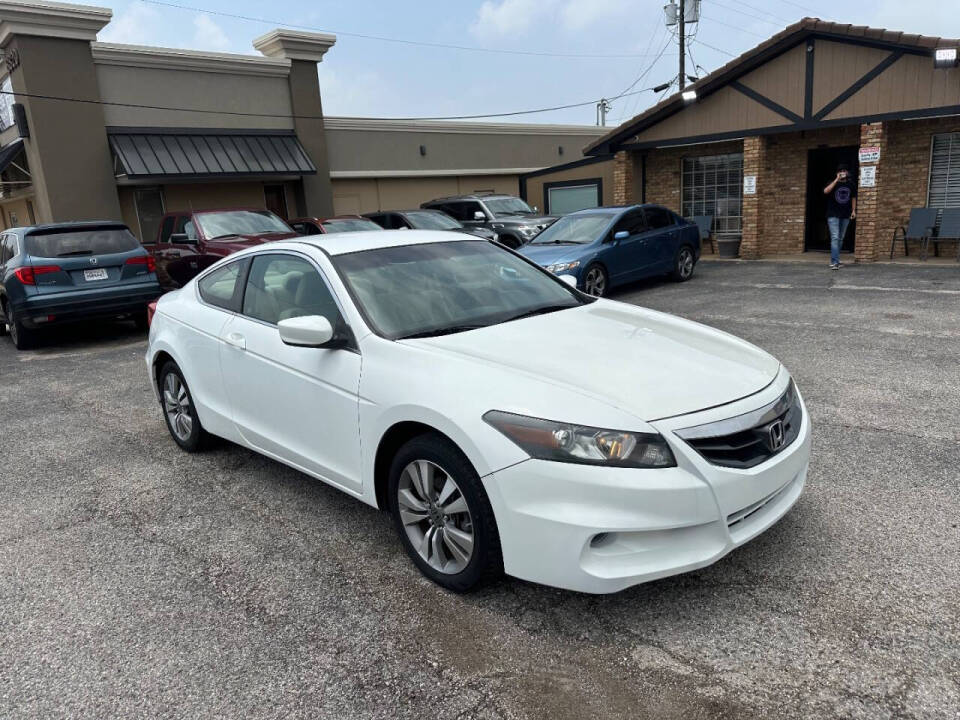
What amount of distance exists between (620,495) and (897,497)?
2123mm

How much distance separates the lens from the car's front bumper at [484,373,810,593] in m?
2.67

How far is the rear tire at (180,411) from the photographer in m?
5.03

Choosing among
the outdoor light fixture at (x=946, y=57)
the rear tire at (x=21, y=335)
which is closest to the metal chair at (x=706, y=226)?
the outdoor light fixture at (x=946, y=57)

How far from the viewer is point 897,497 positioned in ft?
12.8

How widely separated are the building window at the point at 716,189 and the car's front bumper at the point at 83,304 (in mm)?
13061

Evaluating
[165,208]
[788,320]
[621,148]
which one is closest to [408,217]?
[621,148]

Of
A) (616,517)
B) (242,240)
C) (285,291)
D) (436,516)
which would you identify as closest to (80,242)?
(242,240)

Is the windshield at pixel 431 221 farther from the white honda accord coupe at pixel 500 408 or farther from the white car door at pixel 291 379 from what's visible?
the white car door at pixel 291 379

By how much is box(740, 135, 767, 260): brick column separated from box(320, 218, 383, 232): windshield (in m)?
8.22

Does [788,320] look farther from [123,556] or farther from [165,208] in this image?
[165,208]

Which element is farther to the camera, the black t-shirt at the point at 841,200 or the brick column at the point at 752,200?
the brick column at the point at 752,200

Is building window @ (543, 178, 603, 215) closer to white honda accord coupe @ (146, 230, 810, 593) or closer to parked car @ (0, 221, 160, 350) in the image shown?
parked car @ (0, 221, 160, 350)

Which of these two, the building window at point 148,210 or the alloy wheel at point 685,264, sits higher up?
the building window at point 148,210

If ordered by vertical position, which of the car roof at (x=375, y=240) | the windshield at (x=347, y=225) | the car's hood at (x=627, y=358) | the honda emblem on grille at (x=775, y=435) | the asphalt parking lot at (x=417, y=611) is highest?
the car roof at (x=375, y=240)
